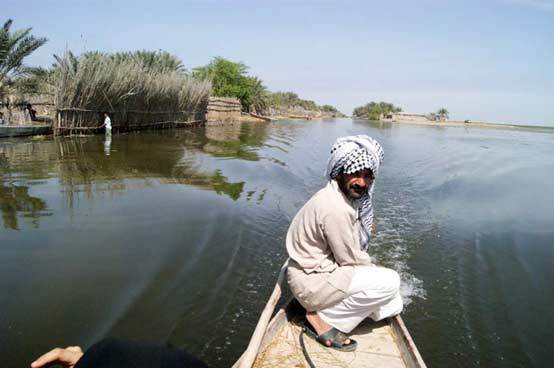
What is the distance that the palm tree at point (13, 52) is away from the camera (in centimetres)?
1628

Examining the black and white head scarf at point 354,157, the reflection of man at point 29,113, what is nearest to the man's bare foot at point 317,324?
the black and white head scarf at point 354,157

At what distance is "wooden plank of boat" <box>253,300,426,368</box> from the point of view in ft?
9.70

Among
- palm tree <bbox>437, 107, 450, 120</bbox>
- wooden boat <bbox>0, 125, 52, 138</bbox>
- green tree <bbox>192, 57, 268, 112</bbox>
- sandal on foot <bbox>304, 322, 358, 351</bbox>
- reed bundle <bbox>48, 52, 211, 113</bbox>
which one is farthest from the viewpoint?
palm tree <bbox>437, 107, 450, 120</bbox>

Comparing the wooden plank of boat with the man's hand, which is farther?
the wooden plank of boat

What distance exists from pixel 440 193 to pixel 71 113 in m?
14.4

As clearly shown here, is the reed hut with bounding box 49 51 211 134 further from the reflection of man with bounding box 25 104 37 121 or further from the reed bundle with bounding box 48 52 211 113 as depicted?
the reflection of man with bounding box 25 104 37 121

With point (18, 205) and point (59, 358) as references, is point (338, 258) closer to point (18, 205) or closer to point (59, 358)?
point (59, 358)

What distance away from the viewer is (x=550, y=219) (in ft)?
30.0

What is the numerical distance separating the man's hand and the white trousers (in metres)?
1.85

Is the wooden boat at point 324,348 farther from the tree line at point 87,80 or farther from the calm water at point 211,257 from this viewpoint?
the tree line at point 87,80

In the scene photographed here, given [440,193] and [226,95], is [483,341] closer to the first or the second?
[440,193]

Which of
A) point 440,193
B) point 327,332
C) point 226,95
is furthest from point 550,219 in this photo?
point 226,95

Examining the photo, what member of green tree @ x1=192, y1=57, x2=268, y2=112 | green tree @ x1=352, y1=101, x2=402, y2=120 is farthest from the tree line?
green tree @ x1=352, y1=101, x2=402, y2=120

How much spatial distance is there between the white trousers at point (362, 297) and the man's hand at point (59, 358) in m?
1.85
